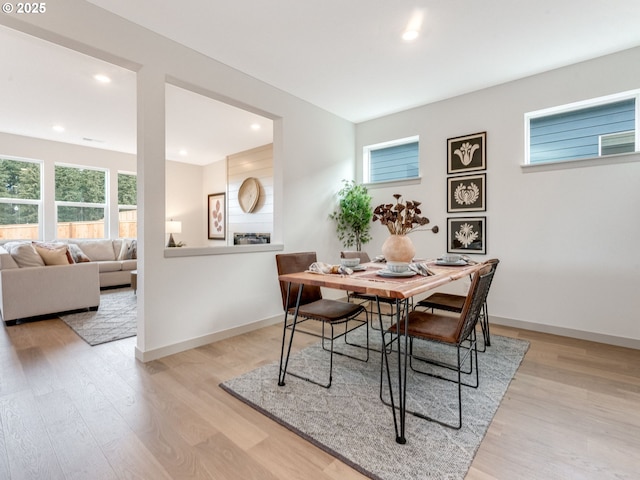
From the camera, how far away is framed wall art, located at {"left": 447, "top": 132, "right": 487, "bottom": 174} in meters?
3.47

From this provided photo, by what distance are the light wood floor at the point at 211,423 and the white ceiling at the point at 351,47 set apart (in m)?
2.61

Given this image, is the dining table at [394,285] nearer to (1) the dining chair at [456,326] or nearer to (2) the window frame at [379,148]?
(1) the dining chair at [456,326]

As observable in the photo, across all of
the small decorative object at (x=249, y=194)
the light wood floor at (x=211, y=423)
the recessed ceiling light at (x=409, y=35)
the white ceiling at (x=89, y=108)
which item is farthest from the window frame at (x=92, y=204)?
the recessed ceiling light at (x=409, y=35)

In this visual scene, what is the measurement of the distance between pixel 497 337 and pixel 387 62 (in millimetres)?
2829

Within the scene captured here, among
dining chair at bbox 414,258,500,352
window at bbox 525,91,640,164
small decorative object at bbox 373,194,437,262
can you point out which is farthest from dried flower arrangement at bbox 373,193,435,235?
window at bbox 525,91,640,164

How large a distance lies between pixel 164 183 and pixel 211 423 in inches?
71.4

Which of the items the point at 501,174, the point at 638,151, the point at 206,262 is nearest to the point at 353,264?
the point at 206,262

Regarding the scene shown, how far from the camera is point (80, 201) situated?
586 cm

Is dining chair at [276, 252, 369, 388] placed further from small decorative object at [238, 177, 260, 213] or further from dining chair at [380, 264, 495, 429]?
small decorative object at [238, 177, 260, 213]

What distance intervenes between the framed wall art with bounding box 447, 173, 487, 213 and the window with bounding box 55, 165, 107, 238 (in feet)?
20.7

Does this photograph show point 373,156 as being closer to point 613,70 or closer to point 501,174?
point 501,174

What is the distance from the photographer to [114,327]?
10.9 feet

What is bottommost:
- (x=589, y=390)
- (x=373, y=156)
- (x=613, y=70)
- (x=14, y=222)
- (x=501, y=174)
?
(x=589, y=390)

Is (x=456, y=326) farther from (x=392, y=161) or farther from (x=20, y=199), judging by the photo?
(x=20, y=199)
